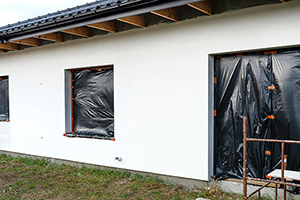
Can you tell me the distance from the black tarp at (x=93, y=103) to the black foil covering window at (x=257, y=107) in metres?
2.39

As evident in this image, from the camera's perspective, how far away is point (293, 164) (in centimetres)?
401

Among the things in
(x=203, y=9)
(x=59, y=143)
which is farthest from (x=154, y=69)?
(x=59, y=143)

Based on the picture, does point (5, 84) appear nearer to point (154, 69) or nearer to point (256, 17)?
point (154, 69)

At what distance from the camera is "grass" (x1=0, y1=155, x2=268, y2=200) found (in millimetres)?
4617

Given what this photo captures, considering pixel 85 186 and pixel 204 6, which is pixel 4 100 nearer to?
pixel 85 186

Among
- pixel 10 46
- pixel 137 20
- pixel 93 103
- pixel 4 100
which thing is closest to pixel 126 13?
pixel 137 20

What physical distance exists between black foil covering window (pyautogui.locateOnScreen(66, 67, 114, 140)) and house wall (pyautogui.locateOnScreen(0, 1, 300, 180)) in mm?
233

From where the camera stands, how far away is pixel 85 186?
5215 mm

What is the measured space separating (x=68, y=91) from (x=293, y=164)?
483cm

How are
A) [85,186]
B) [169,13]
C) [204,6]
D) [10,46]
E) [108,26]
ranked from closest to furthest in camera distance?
[204,6] < [169,13] < [85,186] < [108,26] < [10,46]

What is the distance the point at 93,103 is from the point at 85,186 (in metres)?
1.87

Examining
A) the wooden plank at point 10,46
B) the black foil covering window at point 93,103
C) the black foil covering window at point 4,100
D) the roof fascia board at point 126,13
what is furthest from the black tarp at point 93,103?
the black foil covering window at point 4,100

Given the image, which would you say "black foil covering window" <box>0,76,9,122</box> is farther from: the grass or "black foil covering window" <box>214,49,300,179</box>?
"black foil covering window" <box>214,49,300,179</box>

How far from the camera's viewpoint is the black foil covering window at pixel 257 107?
400 cm
